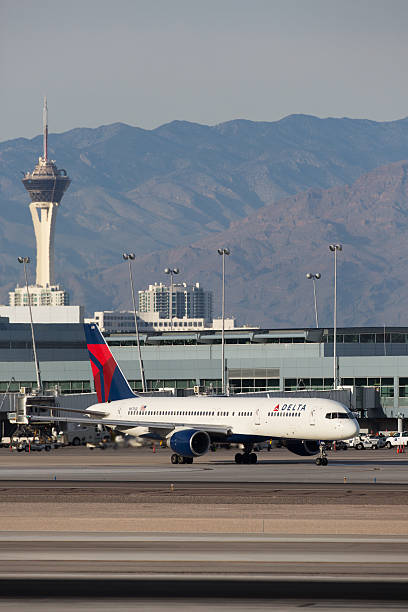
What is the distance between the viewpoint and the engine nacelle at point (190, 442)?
86.9 metres

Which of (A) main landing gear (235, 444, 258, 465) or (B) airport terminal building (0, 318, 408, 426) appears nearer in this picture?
(A) main landing gear (235, 444, 258, 465)

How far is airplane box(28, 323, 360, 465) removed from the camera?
276 ft

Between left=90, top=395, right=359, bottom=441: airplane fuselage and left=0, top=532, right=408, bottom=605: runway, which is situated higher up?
left=90, top=395, right=359, bottom=441: airplane fuselage

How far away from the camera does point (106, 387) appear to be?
99.3m

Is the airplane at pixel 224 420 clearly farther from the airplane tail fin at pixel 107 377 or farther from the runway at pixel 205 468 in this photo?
the runway at pixel 205 468

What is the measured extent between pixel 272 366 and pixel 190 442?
8969 centimetres

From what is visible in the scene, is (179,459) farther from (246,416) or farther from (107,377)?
(107,377)

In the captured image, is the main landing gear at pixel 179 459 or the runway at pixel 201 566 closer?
the runway at pixel 201 566

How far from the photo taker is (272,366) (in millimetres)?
175750

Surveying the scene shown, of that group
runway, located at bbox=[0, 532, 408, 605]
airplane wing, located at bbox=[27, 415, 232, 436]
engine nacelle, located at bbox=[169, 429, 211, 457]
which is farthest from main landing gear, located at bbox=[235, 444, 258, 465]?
runway, located at bbox=[0, 532, 408, 605]

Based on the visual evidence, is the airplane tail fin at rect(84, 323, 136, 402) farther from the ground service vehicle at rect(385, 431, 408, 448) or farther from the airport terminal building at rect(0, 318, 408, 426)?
the airport terminal building at rect(0, 318, 408, 426)

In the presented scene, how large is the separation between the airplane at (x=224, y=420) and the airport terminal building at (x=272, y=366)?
69015 mm

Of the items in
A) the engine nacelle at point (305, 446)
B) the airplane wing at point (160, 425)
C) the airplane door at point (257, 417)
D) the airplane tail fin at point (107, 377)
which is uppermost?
the airplane tail fin at point (107, 377)

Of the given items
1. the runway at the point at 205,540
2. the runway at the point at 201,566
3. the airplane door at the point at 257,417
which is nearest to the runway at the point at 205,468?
the runway at the point at 205,540
